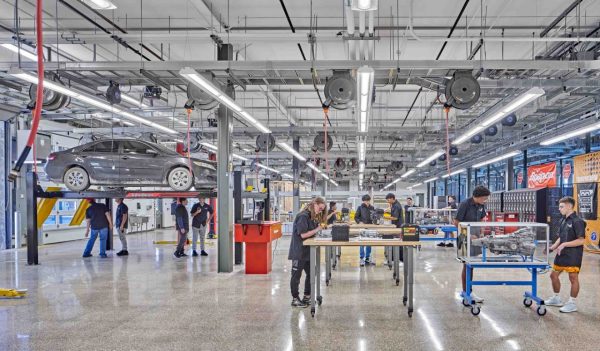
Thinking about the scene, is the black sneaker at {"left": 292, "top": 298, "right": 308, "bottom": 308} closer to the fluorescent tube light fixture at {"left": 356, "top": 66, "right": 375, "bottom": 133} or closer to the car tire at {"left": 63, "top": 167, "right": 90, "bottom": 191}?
the fluorescent tube light fixture at {"left": 356, "top": 66, "right": 375, "bottom": 133}

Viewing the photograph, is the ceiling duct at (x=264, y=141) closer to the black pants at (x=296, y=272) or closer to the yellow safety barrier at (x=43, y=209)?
the yellow safety barrier at (x=43, y=209)

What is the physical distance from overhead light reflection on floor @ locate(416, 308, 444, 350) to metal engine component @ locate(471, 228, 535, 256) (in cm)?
111

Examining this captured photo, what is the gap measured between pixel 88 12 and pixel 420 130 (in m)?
9.90

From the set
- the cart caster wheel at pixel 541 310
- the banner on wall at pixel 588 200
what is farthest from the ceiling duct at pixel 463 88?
the banner on wall at pixel 588 200

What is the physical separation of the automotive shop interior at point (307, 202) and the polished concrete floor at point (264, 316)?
1.5 inches

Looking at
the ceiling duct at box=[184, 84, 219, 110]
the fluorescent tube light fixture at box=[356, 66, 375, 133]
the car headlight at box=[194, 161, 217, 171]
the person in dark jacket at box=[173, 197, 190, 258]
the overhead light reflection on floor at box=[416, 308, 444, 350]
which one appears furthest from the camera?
the person in dark jacket at box=[173, 197, 190, 258]

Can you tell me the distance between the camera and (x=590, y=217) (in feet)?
43.8

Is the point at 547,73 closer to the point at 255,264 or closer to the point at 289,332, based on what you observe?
the point at 255,264

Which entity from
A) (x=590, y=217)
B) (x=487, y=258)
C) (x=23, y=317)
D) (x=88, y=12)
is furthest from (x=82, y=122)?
(x=590, y=217)

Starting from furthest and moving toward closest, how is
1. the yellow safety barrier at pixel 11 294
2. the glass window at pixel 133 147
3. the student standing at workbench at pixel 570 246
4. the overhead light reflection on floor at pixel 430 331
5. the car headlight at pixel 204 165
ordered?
the car headlight at pixel 204 165
the glass window at pixel 133 147
the yellow safety barrier at pixel 11 294
the student standing at workbench at pixel 570 246
the overhead light reflection on floor at pixel 430 331

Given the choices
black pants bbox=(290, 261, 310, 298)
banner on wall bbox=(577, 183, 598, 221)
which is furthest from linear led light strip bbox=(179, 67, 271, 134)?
banner on wall bbox=(577, 183, 598, 221)

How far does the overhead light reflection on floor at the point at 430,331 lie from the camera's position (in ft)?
15.1

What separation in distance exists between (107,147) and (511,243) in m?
9.25

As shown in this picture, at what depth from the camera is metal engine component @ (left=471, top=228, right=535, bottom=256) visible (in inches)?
229
